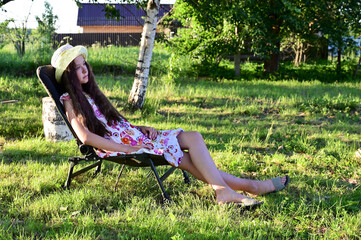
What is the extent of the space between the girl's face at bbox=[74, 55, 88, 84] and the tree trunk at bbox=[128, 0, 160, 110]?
396 cm

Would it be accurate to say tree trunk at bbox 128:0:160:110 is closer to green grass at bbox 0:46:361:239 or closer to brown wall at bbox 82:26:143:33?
green grass at bbox 0:46:361:239

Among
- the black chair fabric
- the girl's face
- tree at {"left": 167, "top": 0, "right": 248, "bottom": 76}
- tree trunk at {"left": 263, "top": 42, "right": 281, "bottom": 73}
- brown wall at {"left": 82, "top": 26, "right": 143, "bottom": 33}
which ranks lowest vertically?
the black chair fabric

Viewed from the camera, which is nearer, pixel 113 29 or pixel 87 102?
pixel 87 102

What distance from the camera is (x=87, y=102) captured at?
12.7 feet

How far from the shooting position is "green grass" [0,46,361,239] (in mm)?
3168

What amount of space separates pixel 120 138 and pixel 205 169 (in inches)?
36.8

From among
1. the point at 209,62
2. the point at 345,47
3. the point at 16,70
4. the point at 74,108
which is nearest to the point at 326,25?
the point at 345,47

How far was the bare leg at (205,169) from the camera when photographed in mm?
3695

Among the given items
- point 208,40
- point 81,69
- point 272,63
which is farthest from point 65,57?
point 272,63

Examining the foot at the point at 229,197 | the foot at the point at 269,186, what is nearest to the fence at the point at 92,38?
the foot at the point at 269,186

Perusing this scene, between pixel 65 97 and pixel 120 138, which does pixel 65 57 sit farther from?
pixel 120 138

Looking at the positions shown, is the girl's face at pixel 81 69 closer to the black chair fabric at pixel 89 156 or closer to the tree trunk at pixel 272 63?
the black chair fabric at pixel 89 156

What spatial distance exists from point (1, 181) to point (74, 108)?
1.20 m

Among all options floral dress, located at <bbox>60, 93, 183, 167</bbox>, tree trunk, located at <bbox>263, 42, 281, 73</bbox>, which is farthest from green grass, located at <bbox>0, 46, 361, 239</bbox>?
tree trunk, located at <bbox>263, 42, 281, 73</bbox>
